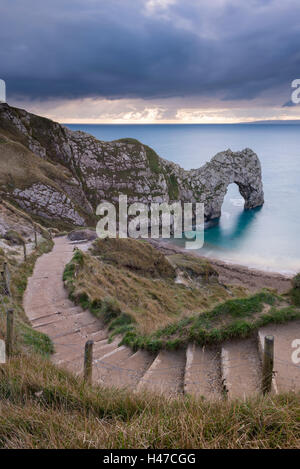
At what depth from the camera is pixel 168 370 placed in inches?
300

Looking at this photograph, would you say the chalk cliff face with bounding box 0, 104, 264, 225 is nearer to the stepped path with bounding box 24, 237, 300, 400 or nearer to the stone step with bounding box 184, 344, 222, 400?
the stepped path with bounding box 24, 237, 300, 400

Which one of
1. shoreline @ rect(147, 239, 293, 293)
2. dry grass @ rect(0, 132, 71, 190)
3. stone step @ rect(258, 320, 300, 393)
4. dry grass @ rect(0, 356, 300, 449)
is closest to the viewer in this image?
dry grass @ rect(0, 356, 300, 449)

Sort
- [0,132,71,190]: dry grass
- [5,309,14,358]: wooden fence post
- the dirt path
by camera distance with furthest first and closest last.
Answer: [0,132,71,190]: dry grass
the dirt path
[5,309,14,358]: wooden fence post

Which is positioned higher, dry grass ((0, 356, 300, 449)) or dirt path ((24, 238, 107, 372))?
dry grass ((0, 356, 300, 449))

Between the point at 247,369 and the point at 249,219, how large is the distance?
267ft

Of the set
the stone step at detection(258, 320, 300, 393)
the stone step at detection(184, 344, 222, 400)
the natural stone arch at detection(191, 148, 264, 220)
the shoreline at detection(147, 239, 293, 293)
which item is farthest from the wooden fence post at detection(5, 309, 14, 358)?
the natural stone arch at detection(191, 148, 264, 220)

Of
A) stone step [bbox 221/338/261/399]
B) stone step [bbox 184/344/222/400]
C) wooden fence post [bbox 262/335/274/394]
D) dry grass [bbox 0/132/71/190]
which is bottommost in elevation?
stone step [bbox 184/344/222/400]

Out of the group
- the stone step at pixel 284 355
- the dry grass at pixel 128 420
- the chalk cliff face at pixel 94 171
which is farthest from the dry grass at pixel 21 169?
the dry grass at pixel 128 420

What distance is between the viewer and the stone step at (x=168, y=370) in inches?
269

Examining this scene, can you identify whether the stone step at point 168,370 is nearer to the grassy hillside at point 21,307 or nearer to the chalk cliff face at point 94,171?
the grassy hillside at point 21,307

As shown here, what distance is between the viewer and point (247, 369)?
22.8 feet

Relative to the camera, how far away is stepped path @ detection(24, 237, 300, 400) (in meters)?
6.19

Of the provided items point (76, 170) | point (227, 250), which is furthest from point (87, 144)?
point (227, 250)

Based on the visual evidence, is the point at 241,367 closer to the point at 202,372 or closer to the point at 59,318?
the point at 202,372
